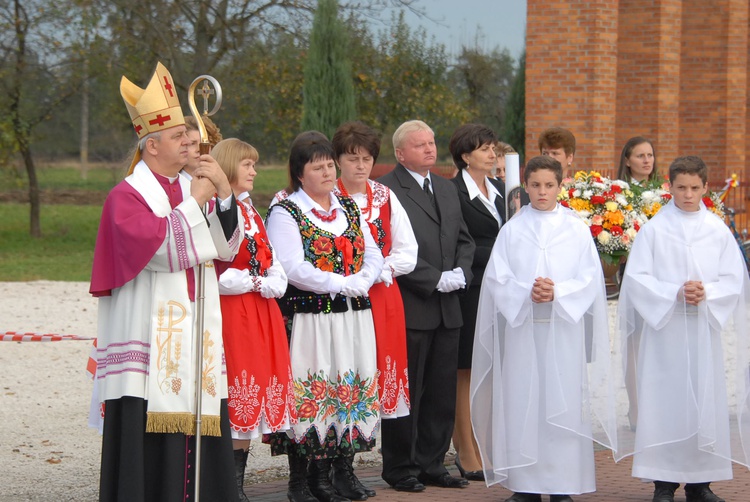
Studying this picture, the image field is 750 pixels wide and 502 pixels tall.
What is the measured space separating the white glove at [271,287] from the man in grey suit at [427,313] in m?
1.14

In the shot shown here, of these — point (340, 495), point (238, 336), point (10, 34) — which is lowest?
point (340, 495)

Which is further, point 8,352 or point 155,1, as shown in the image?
point 155,1

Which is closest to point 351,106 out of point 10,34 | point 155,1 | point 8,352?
point 155,1

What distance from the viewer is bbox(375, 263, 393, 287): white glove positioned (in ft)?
21.3

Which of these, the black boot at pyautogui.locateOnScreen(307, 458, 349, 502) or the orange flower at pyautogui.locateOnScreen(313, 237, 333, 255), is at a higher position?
the orange flower at pyautogui.locateOnScreen(313, 237, 333, 255)

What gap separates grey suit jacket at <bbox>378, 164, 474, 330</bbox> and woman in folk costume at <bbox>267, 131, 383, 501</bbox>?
1.59 feet

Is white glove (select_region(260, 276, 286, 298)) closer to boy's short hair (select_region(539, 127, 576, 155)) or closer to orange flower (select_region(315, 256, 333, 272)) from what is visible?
orange flower (select_region(315, 256, 333, 272))

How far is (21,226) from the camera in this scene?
1064 inches

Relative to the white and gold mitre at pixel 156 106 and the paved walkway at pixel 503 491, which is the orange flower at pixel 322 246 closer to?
the white and gold mitre at pixel 156 106

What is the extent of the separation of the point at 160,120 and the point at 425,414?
273 centimetres

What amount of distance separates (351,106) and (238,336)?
14794mm

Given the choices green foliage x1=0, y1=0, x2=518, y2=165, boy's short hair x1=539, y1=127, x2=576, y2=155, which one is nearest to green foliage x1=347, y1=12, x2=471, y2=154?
green foliage x1=0, y1=0, x2=518, y2=165

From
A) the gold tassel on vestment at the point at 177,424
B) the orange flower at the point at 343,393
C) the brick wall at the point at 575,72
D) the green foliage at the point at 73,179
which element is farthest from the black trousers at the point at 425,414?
the green foliage at the point at 73,179

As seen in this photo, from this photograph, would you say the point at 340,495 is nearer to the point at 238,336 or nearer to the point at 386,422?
the point at 386,422
